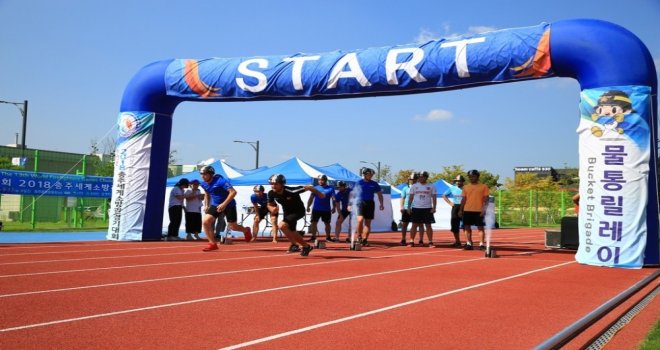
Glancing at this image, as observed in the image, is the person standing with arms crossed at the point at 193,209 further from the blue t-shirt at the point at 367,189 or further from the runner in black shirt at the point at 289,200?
the runner in black shirt at the point at 289,200

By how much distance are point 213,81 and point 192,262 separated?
6680 mm

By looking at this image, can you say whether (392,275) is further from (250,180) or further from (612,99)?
(250,180)

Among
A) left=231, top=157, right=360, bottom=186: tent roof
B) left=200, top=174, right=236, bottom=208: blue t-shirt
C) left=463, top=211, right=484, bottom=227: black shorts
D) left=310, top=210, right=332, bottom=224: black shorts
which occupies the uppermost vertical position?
left=231, top=157, right=360, bottom=186: tent roof

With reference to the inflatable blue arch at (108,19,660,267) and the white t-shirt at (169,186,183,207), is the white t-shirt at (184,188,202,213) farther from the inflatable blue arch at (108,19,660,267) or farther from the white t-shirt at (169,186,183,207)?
the inflatable blue arch at (108,19,660,267)

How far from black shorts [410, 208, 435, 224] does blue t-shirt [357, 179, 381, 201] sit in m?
1.15

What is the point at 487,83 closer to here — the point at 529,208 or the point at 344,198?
the point at 344,198

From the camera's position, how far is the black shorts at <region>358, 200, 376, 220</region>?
47.2 feet

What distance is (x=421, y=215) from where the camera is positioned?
49.0 feet

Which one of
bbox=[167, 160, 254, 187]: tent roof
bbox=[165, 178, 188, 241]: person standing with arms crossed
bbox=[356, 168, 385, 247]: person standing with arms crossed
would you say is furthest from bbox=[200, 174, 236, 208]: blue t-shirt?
bbox=[167, 160, 254, 187]: tent roof

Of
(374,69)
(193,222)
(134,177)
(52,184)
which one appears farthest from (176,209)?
(374,69)

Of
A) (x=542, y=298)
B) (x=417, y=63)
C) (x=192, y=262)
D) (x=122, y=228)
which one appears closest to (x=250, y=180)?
(x=122, y=228)

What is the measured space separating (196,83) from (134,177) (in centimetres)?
299

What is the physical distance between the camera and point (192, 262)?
33.4ft

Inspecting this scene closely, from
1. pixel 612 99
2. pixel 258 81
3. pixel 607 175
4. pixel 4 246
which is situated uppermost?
pixel 258 81
